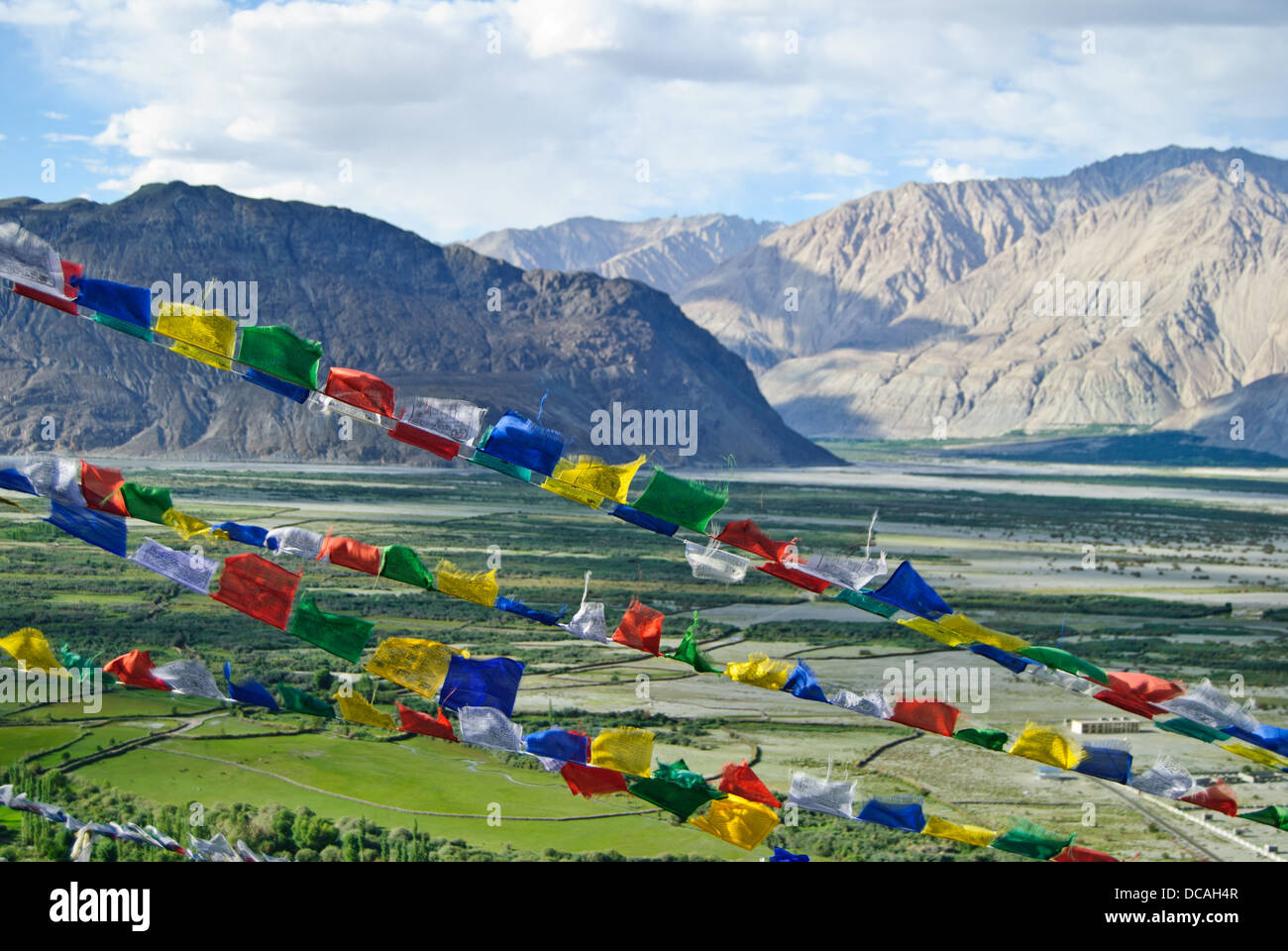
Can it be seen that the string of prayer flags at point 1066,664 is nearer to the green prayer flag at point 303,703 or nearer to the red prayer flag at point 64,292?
the green prayer flag at point 303,703

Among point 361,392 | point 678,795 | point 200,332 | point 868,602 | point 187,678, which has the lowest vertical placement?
point 678,795

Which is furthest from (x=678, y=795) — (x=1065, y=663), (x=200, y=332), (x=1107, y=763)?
(x=200, y=332)

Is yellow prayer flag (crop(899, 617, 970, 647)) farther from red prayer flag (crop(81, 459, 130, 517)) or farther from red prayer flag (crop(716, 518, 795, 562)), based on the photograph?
red prayer flag (crop(81, 459, 130, 517))

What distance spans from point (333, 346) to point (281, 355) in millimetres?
159952

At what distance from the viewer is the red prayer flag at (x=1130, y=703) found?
21.2 feet

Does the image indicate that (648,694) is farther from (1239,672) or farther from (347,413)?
(347,413)

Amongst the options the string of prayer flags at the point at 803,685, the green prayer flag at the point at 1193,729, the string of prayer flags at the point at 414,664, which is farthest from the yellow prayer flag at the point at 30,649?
the green prayer flag at the point at 1193,729

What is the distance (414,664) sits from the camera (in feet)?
22.1

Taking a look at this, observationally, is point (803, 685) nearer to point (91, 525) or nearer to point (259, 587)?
point (259, 587)

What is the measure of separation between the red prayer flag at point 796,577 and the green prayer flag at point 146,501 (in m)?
3.23

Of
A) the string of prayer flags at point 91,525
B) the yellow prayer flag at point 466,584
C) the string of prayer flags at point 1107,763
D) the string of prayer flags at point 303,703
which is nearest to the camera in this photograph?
the string of prayer flags at point 91,525

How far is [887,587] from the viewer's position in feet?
21.1

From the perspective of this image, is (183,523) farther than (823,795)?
No

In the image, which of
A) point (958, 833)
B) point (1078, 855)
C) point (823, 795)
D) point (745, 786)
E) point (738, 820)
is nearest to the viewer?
point (738, 820)
